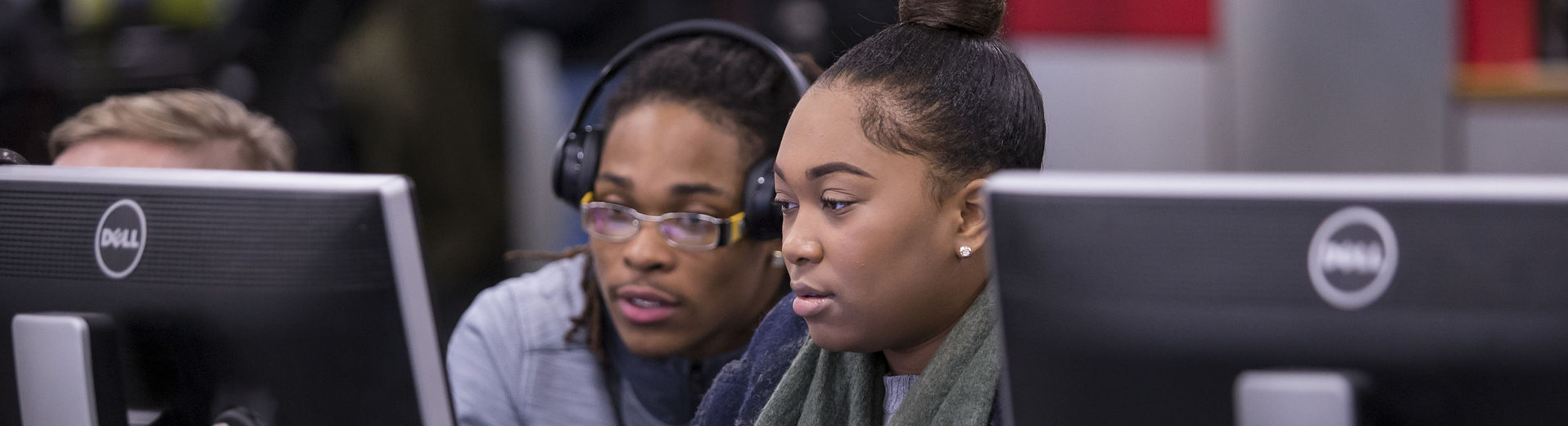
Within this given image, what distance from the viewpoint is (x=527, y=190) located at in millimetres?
4004

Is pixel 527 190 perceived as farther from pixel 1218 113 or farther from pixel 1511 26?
pixel 1511 26

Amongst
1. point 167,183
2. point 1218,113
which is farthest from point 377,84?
point 167,183

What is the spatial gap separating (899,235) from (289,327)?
1.49 ft

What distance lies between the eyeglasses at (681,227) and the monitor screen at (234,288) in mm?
502

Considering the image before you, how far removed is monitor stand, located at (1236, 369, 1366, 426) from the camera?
2.34 feet

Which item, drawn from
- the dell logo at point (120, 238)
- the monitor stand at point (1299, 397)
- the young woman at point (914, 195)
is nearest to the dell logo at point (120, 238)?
the dell logo at point (120, 238)

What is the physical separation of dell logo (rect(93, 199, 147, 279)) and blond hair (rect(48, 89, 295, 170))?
52cm

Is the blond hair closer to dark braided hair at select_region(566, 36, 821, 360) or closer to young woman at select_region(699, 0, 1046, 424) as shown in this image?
dark braided hair at select_region(566, 36, 821, 360)

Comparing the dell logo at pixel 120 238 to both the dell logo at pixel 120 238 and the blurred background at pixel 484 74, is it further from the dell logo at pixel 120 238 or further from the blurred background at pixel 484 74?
the blurred background at pixel 484 74

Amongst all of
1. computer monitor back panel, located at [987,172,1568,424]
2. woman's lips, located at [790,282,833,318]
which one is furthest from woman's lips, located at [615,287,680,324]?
computer monitor back panel, located at [987,172,1568,424]

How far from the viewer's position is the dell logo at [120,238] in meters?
0.97

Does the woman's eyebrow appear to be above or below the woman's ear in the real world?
above

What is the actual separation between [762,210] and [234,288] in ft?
1.83

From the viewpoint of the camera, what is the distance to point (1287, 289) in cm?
72
